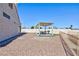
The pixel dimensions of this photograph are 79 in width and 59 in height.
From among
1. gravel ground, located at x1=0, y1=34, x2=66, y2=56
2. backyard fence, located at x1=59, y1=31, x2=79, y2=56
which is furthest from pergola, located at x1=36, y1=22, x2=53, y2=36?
gravel ground, located at x1=0, y1=34, x2=66, y2=56

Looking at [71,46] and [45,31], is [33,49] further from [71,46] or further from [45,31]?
[45,31]

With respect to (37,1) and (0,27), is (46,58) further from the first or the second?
(0,27)

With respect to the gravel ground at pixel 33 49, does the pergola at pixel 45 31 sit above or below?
above

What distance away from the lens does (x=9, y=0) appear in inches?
83.7

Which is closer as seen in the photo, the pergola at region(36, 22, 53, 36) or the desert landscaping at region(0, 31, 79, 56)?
the desert landscaping at region(0, 31, 79, 56)

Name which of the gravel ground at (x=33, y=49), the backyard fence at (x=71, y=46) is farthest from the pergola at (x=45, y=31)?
the gravel ground at (x=33, y=49)

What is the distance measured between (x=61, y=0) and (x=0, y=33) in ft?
26.8

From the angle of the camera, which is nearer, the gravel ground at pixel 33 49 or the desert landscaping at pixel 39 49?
the desert landscaping at pixel 39 49

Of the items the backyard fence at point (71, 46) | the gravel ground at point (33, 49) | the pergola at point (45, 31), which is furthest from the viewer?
the pergola at point (45, 31)

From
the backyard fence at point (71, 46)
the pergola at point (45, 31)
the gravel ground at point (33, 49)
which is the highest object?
the pergola at point (45, 31)

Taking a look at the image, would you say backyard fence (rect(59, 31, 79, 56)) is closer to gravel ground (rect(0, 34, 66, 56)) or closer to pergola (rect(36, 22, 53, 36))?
gravel ground (rect(0, 34, 66, 56))

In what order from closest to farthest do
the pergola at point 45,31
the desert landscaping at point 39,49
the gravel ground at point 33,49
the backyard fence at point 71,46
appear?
the backyard fence at point 71,46
the desert landscaping at point 39,49
the gravel ground at point 33,49
the pergola at point 45,31

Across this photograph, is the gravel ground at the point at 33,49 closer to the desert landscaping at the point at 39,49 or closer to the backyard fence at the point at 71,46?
the desert landscaping at the point at 39,49

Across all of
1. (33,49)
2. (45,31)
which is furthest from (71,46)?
(45,31)
